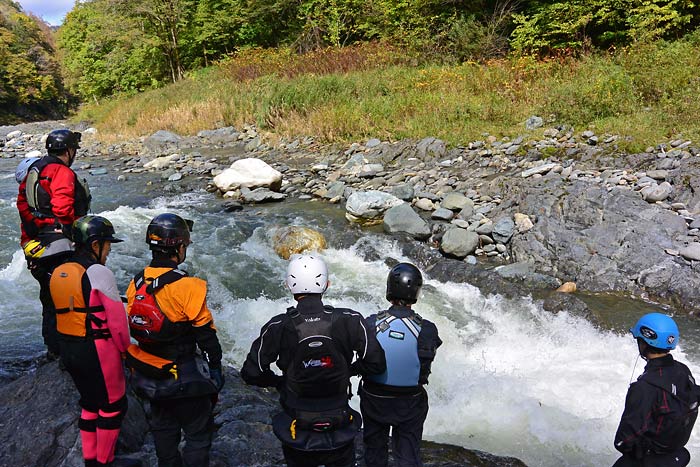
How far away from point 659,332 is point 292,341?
2.01 metres

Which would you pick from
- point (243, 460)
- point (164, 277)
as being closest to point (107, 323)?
point (164, 277)

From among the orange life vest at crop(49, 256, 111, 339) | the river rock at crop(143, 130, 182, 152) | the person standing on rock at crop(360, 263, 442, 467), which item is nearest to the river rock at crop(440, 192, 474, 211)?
the person standing on rock at crop(360, 263, 442, 467)

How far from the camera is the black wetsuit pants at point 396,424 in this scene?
9.82 ft

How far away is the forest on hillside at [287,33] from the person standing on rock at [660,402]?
40.4 ft

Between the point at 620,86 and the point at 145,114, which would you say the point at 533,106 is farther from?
the point at 145,114

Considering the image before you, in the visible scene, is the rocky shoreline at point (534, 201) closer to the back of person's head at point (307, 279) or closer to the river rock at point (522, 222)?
the river rock at point (522, 222)

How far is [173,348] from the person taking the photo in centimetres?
272

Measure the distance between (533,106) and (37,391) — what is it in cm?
1153

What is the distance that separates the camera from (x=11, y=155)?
20.2m

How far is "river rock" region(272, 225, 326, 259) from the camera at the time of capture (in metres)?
8.19

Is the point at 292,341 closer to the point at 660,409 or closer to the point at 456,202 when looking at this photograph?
the point at 660,409

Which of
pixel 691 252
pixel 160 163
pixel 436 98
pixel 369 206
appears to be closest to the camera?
pixel 691 252

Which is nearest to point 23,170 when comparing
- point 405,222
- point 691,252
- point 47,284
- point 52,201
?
point 52,201

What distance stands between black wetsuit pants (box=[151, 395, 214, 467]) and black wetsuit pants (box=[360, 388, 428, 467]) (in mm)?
985
